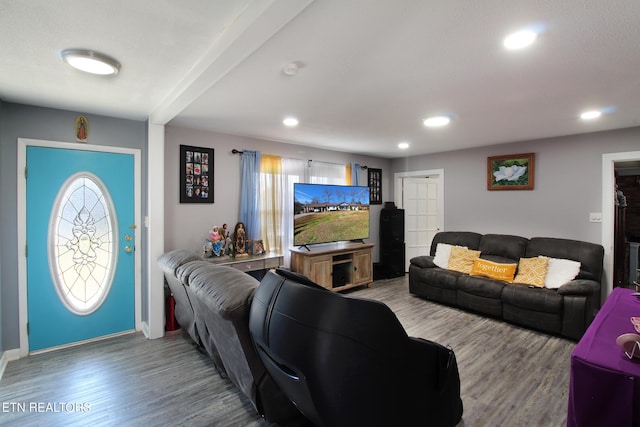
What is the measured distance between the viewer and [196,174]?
373 centimetres

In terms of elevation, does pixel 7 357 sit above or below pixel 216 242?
below

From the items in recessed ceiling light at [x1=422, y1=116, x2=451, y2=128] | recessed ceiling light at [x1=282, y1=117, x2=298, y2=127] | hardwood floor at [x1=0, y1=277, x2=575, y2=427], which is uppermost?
recessed ceiling light at [x1=282, y1=117, x2=298, y2=127]

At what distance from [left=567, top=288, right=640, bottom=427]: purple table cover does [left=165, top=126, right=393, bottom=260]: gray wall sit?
Answer: 12.0 ft

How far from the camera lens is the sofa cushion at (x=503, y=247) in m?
4.10

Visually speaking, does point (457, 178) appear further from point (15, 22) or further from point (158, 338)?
point (15, 22)

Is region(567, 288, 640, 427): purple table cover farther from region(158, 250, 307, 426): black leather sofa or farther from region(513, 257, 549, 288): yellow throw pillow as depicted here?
region(513, 257, 549, 288): yellow throw pillow

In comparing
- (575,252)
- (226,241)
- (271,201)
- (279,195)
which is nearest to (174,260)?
(226,241)

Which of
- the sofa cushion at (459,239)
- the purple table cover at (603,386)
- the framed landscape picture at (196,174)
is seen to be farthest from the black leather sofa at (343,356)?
the sofa cushion at (459,239)

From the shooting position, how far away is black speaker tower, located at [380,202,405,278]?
18.6ft

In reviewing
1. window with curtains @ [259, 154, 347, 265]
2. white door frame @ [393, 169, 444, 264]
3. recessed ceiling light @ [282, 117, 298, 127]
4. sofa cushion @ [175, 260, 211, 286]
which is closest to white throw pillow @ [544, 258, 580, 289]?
white door frame @ [393, 169, 444, 264]

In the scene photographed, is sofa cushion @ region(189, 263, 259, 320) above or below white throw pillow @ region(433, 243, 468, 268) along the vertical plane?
above

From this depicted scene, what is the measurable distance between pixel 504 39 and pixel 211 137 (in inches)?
131

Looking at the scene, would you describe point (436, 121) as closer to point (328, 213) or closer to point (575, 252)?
point (328, 213)

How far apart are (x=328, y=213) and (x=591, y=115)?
3324mm
